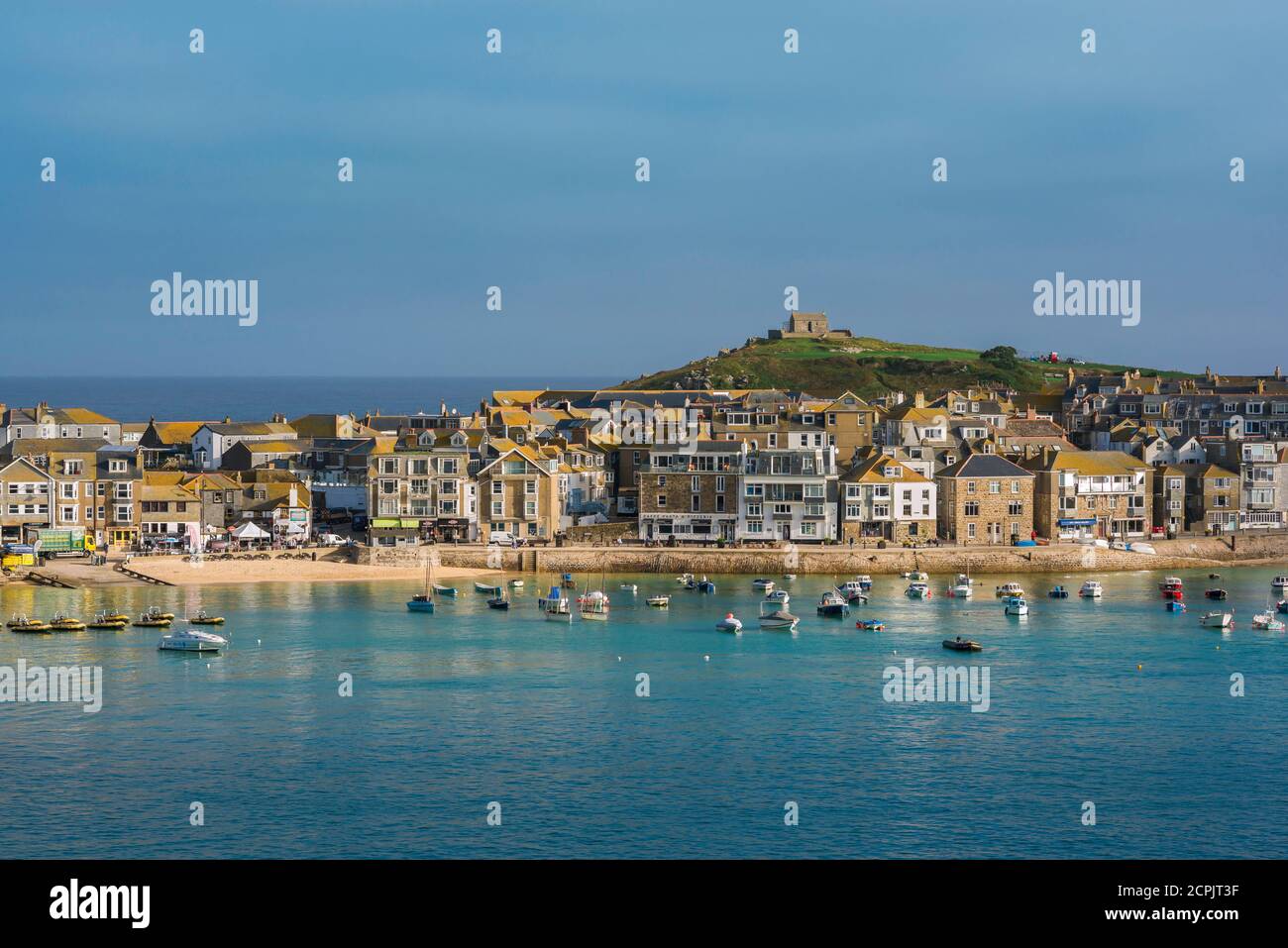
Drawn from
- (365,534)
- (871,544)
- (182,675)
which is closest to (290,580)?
(365,534)

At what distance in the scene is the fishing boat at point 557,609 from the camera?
173 ft

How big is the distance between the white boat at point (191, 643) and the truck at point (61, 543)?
68.4 ft

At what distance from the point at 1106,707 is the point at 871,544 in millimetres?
27277

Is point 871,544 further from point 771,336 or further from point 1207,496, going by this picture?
point 771,336

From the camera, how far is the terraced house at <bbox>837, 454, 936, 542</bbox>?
67438mm

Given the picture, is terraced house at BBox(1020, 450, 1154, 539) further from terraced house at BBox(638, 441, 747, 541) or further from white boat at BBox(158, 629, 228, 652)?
white boat at BBox(158, 629, 228, 652)

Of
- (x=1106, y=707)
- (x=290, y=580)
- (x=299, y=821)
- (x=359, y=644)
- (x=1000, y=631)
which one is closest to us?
(x=299, y=821)

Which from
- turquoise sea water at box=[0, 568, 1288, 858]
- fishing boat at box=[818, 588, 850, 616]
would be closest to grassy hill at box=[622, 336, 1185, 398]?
fishing boat at box=[818, 588, 850, 616]

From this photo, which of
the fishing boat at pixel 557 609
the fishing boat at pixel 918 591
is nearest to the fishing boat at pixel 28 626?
the fishing boat at pixel 557 609

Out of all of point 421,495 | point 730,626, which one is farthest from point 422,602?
point 421,495

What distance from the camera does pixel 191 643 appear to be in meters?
46.1

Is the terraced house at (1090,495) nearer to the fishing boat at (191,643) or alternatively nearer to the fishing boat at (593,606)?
the fishing boat at (593,606)

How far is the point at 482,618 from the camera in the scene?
53.2m

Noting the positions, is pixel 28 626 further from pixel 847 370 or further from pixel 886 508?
pixel 847 370
